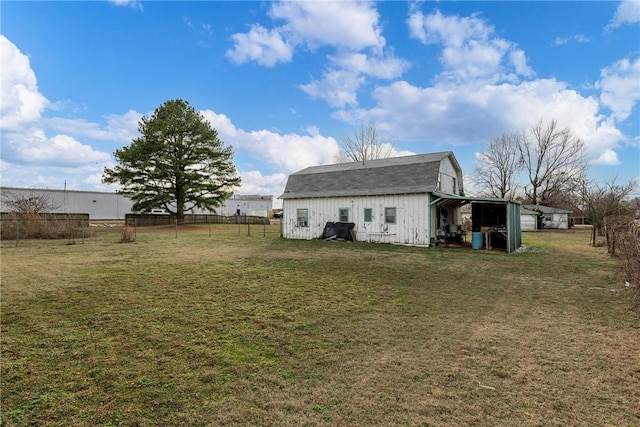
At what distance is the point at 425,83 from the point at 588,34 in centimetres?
829

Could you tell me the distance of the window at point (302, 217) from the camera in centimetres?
2002

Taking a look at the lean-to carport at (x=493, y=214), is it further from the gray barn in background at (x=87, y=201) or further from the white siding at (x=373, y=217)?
the gray barn in background at (x=87, y=201)

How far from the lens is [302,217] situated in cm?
2020

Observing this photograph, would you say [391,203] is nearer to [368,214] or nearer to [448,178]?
[368,214]

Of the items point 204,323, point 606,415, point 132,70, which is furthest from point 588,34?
point 132,70

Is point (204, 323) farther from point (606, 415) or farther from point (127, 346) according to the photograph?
point (606, 415)

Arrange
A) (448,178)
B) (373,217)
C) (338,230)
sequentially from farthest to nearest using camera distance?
(448,178)
(338,230)
(373,217)

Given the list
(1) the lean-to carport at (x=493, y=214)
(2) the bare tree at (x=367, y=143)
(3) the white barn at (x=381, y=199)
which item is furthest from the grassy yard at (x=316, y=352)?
(2) the bare tree at (x=367, y=143)

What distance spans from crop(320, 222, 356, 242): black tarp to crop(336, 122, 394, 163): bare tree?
23.2 metres

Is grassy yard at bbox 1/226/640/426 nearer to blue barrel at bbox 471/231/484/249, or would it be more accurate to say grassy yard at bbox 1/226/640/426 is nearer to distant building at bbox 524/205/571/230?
blue barrel at bbox 471/231/484/249

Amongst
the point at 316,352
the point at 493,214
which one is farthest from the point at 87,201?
the point at 316,352

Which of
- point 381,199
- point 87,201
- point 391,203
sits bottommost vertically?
point 391,203

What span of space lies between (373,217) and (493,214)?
7280 millimetres

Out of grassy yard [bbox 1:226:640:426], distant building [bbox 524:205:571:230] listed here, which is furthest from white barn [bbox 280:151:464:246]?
distant building [bbox 524:205:571:230]
